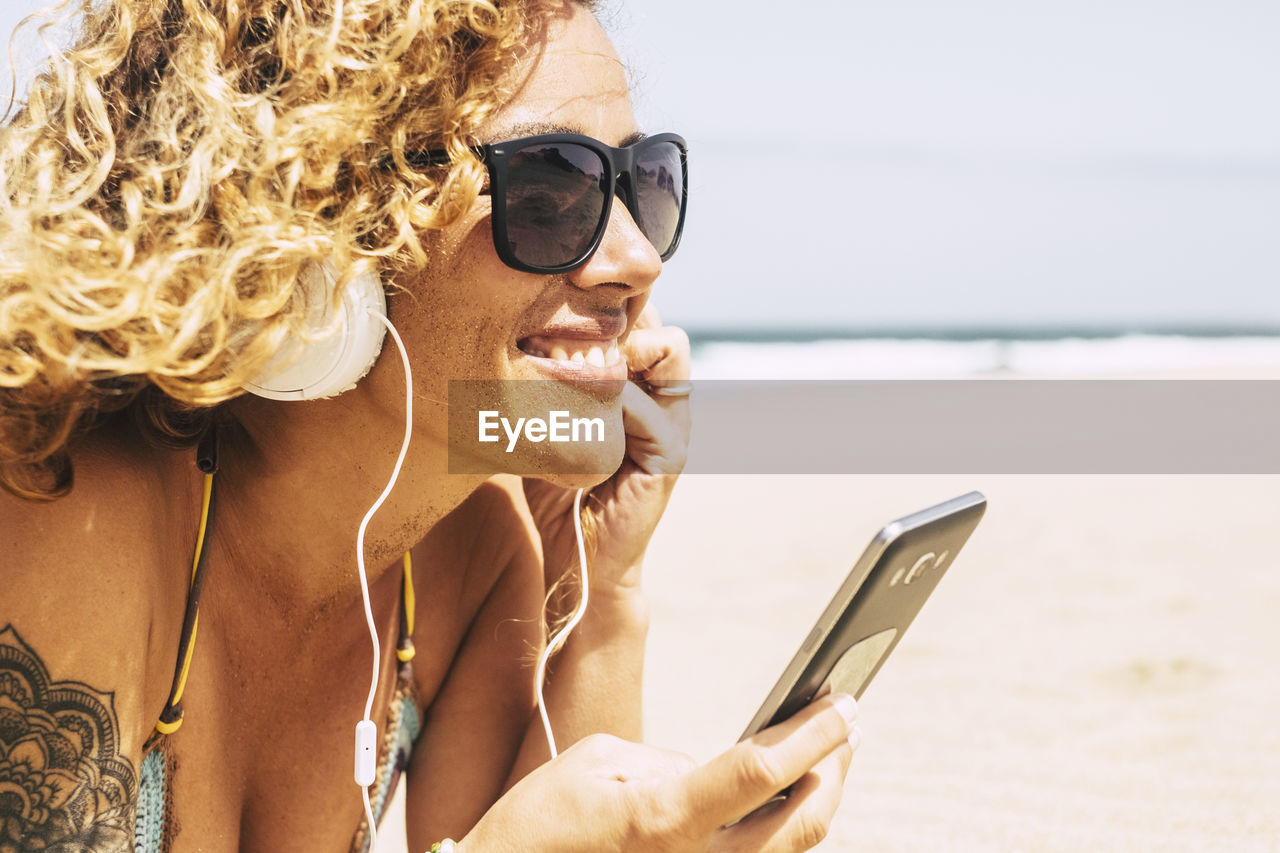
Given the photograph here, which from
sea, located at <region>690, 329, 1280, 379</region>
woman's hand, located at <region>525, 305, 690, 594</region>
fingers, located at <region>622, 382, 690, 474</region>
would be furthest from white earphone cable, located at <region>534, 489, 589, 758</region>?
sea, located at <region>690, 329, 1280, 379</region>

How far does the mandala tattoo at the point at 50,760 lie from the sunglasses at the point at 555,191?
932 mm

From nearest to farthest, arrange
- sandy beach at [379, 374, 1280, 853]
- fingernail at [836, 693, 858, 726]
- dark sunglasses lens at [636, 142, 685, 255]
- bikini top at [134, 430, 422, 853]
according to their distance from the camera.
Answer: fingernail at [836, 693, 858, 726], bikini top at [134, 430, 422, 853], dark sunglasses lens at [636, 142, 685, 255], sandy beach at [379, 374, 1280, 853]

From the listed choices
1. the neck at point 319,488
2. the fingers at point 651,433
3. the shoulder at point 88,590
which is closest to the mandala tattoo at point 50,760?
the shoulder at point 88,590

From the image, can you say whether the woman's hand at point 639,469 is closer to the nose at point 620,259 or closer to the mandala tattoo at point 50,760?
the nose at point 620,259

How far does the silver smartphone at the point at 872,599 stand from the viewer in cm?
152

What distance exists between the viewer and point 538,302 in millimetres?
2072

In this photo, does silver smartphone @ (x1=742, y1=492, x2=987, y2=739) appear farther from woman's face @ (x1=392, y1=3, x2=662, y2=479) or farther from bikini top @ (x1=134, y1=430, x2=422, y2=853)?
bikini top @ (x1=134, y1=430, x2=422, y2=853)

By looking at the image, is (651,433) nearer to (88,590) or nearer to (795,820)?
(795,820)

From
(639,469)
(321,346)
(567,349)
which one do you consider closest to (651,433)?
(639,469)

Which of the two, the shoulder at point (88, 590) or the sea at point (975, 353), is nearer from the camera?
the shoulder at point (88, 590)

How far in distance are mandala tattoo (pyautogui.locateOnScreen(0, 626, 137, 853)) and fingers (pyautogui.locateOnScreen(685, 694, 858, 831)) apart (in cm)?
85

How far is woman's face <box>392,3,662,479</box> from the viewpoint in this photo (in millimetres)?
2012

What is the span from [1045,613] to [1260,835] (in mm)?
2546

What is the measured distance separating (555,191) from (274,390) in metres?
0.57
